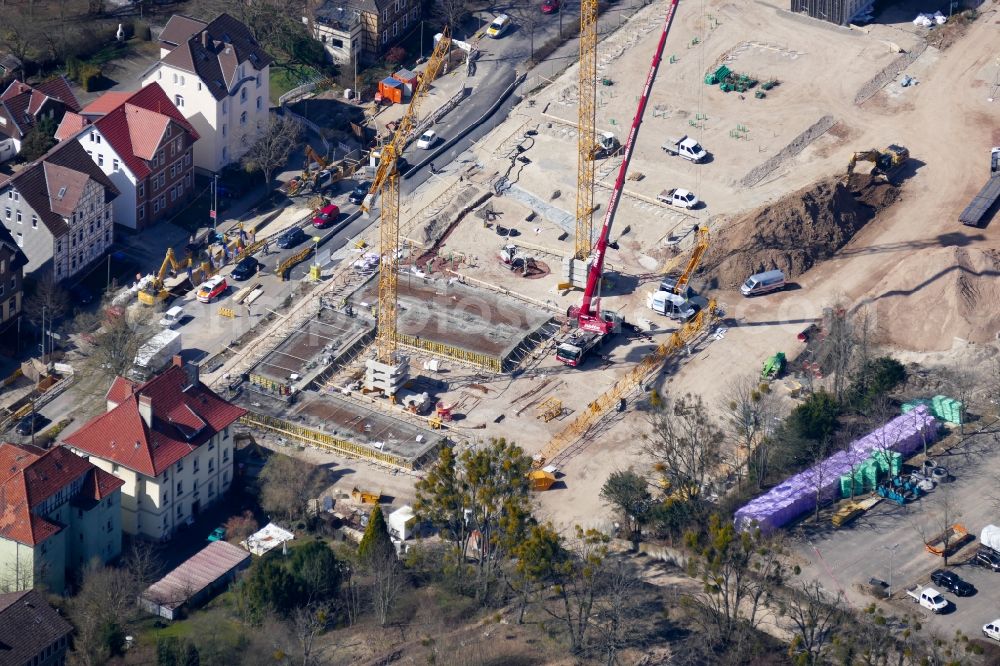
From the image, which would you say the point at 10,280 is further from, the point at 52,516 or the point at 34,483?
the point at 52,516

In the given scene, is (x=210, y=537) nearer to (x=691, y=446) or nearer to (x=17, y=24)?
(x=691, y=446)

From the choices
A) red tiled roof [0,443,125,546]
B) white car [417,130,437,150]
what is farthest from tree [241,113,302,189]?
red tiled roof [0,443,125,546]

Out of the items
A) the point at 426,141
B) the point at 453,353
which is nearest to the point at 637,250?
the point at 453,353

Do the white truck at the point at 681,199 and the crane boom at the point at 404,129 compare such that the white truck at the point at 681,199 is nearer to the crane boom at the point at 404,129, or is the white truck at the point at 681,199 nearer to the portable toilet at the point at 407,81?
the crane boom at the point at 404,129

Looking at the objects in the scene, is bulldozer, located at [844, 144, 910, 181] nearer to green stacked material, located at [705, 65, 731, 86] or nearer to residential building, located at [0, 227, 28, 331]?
green stacked material, located at [705, 65, 731, 86]

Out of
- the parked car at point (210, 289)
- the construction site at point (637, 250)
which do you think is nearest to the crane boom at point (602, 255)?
the construction site at point (637, 250)

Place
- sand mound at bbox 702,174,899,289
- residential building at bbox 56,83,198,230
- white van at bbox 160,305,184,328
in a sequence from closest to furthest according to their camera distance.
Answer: white van at bbox 160,305,184,328
sand mound at bbox 702,174,899,289
residential building at bbox 56,83,198,230

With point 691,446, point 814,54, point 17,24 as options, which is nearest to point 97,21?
point 17,24
